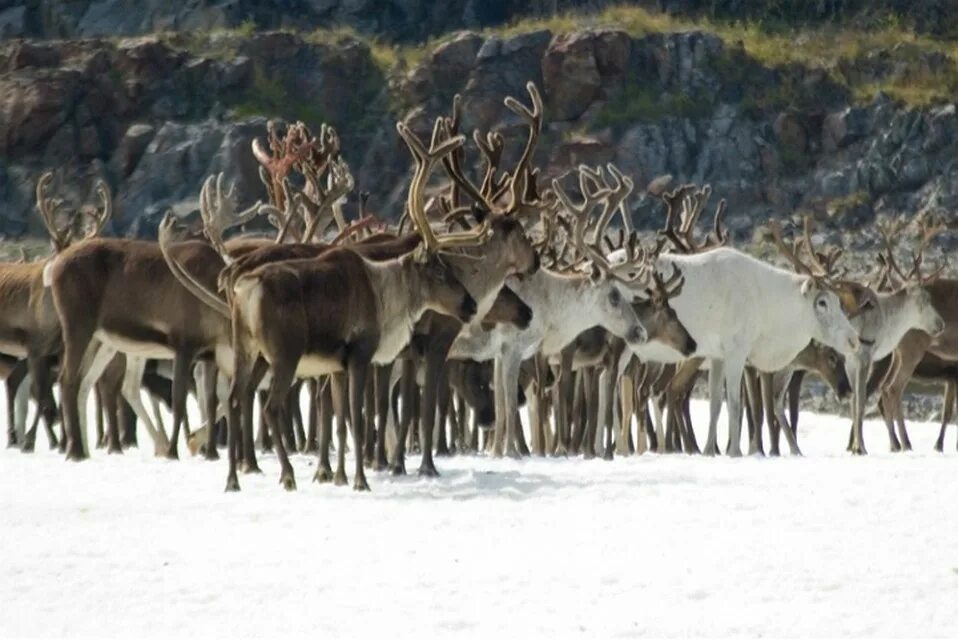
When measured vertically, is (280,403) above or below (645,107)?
below

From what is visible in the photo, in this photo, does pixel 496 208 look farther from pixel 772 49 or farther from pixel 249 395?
pixel 772 49

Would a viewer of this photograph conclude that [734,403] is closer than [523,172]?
No

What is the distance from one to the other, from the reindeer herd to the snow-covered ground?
123cm

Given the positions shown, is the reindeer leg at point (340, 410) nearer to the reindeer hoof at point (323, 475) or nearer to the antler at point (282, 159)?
the reindeer hoof at point (323, 475)

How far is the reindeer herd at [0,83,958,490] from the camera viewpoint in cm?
1382

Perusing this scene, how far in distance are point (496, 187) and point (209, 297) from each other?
2962mm

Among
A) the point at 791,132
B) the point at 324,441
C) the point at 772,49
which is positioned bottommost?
the point at 324,441

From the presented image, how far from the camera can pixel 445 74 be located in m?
48.9

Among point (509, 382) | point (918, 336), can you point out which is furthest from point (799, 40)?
point (509, 382)

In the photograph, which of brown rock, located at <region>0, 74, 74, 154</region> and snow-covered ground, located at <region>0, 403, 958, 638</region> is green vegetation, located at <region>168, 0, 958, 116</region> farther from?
snow-covered ground, located at <region>0, 403, 958, 638</region>

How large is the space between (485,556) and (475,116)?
36823 millimetres

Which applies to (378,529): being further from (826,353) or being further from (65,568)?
(826,353)

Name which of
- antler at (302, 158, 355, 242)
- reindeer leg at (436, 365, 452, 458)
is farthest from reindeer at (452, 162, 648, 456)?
antler at (302, 158, 355, 242)

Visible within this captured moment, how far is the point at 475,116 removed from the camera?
46.7 metres
